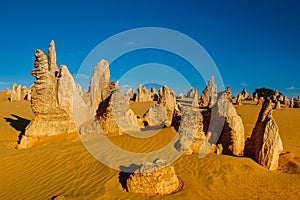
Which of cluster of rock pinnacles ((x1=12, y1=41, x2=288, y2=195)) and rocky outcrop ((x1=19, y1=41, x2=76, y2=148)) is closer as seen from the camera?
cluster of rock pinnacles ((x1=12, y1=41, x2=288, y2=195))

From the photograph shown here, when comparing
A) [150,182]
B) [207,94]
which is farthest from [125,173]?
[207,94]

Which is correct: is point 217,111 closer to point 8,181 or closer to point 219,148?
point 219,148

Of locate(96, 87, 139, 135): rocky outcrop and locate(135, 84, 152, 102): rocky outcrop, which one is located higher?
locate(135, 84, 152, 102): rocky outcrop

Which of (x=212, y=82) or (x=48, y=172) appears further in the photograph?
(x=212, y=82)

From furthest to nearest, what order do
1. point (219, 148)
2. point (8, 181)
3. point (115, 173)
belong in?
1. point (219, 148)
2. point (8, 181)
3. point (115, 173)

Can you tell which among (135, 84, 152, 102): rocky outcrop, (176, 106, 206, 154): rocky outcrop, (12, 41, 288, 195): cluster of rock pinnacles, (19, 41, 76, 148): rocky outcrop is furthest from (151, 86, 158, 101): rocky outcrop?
(176, 106, 206, 154): rocky outcrop

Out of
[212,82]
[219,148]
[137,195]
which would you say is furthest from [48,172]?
[212,82]

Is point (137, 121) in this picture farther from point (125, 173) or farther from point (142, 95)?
point (142, 95)

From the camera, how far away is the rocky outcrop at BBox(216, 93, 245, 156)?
30.4ft

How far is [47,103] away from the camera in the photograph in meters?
12.4

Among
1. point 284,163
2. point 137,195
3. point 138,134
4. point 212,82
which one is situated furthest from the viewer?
point 212,82

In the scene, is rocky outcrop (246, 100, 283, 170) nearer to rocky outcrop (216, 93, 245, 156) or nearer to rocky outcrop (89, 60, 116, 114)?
rocky outcrop (216, 93, 245, 156)

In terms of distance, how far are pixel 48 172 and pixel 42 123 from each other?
201 inches

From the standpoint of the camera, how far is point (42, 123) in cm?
1236
